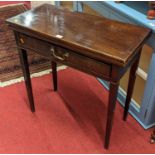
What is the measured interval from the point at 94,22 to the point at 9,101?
0.91 meters

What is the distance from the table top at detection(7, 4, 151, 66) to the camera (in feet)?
3.21

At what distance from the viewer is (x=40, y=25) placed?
1170 mm

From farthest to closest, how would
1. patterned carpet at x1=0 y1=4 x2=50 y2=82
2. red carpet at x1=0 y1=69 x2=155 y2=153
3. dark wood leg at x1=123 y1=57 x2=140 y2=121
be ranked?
patterned carpet at x1=0 y1=4 x2=50 y2=82 < red carpet at x1=0 y1=69 x2=155 y2=153 < dark wood leg at x1=123 y1=57 x2=140 y2=121

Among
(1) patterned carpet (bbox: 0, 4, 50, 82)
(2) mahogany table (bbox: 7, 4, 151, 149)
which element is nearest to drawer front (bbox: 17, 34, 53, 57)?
(2) mahogany table (bbox: 7, 4, 151, 149)

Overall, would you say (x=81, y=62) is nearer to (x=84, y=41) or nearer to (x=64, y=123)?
(x=84, y=41)

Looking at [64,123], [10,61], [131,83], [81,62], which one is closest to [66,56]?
[81,62]

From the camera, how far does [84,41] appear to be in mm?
1038

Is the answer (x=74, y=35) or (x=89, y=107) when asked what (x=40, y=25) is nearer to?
(x=74, y=35)

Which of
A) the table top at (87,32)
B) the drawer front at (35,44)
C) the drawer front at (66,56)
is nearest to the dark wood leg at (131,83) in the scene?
the table top at (87,32)

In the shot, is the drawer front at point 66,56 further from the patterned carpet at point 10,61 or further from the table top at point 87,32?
the patterned carpet at point 10,61

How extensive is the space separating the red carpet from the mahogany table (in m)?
0.17

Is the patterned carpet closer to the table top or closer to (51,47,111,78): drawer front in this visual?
the table top

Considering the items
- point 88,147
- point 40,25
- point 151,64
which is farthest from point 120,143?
point 40,25

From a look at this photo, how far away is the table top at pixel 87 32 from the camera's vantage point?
3.21 ft
